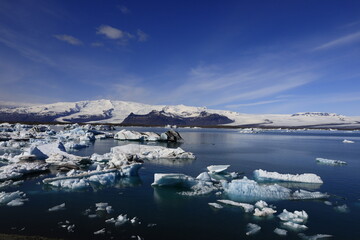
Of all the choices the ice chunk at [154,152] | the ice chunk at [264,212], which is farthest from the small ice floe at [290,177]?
the ice chunk at [154,152]

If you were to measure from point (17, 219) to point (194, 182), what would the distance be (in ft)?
15.4

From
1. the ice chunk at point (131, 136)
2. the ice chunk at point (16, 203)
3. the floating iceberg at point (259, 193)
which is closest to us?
the ice chunk at point (16, 203)

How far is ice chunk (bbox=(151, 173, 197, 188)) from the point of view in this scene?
778cm

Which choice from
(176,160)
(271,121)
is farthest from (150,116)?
(176,160)

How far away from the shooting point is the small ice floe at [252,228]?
4.70 metres

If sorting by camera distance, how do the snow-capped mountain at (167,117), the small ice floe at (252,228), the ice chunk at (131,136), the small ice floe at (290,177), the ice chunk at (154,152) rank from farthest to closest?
the snow-capped mountain at (167,117)
the ice chunk at (131,136)
the ice chunk at (154,152)
the small ice floe at (290,177)
the small ice floe at (252,228)

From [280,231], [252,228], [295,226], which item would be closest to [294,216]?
[295,226]

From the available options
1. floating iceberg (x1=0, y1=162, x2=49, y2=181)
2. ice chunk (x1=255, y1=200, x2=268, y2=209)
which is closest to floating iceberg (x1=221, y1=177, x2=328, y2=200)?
ice chunk (x1=255, y1=200, x2=268, y2=209)

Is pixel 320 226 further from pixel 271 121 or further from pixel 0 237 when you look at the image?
pixel 271 121

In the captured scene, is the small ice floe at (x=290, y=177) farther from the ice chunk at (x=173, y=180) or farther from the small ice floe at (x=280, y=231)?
the small ice floe at (x=280, y=231)

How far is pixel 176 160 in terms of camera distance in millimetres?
13414

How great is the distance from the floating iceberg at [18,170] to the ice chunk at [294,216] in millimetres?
8552

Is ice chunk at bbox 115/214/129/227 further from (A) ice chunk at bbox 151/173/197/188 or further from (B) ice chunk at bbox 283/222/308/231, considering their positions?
(B) ice chunk at bbox 283/222/308/231

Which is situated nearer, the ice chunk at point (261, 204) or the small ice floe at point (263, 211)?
the small ice floe at point (263, 211)
